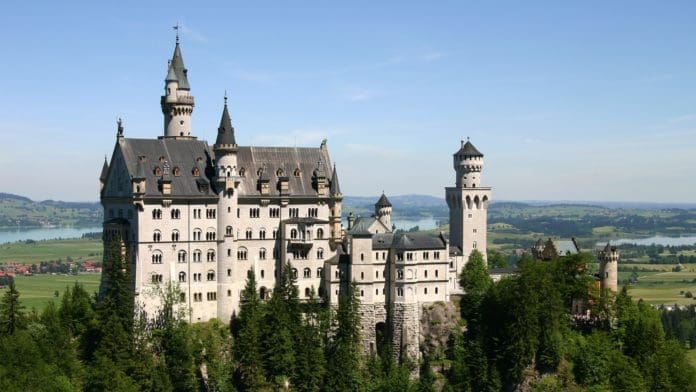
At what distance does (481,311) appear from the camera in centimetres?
11025

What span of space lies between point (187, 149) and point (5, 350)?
33.9 meters

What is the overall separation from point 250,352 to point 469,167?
4265 cm

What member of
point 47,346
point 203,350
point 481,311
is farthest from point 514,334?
point 47,346

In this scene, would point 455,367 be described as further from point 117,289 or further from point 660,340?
point 117,289

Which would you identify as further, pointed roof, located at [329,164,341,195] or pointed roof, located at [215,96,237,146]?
pointed roof, located at [329,164,341,195]

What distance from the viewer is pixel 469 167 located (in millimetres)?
118938

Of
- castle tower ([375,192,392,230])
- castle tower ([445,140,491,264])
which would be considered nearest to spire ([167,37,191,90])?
castle tower ([375,192,392,230])

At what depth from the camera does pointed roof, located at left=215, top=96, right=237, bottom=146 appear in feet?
347

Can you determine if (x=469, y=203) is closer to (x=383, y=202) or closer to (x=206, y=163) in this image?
(x=383, y=202)

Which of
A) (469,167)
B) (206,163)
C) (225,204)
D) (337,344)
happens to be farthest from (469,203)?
(206,163)

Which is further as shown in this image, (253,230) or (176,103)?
(176,103)

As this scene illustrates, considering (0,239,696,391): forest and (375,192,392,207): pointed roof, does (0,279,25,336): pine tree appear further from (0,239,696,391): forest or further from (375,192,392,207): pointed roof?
(375,192,392,207): pointed roof

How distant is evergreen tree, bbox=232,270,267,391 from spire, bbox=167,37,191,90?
107ft

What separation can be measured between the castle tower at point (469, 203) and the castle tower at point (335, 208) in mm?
16536
